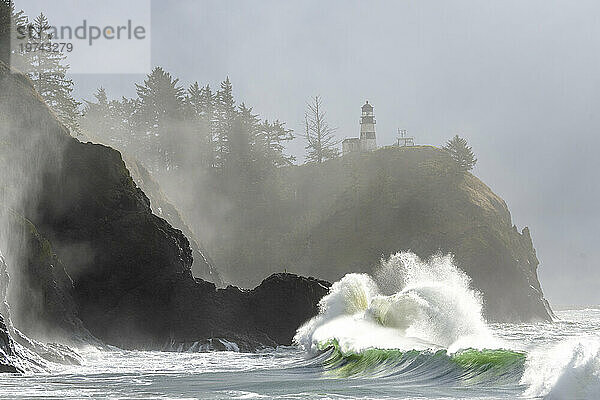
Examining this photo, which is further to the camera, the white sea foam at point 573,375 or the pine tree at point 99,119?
the pine tree at point 99,119

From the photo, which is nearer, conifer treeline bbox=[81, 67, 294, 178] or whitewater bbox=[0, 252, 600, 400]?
whitewater bbox=[0, 252, 600, 400]

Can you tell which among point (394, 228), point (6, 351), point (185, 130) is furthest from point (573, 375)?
point (185, 130)

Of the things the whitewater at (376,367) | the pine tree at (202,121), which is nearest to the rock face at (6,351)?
the whitewater at (376,367)

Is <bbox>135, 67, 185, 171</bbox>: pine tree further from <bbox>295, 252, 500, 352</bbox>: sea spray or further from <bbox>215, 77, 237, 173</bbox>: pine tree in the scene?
<bbox>295, 252, 500, 352</bbox>: sea spray

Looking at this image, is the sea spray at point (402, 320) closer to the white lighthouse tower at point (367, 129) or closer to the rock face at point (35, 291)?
the rock face at point (35, 291)

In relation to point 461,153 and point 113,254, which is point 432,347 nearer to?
point 113,254

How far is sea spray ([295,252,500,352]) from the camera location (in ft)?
59.3

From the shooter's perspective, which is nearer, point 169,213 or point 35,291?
point 35,291

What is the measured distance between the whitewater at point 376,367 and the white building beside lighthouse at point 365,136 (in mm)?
62481

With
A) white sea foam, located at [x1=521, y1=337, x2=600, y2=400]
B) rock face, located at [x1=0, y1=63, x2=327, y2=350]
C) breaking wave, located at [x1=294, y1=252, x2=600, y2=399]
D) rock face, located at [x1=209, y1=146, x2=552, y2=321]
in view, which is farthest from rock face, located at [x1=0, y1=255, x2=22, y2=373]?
rock face, located at [x1=209, y1=146, x2=552, y2=321]

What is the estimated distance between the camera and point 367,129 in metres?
88.8

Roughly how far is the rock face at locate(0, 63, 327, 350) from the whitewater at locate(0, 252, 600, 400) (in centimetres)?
257

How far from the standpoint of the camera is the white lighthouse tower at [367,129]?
87.9m

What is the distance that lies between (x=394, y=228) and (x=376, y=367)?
49114mm
